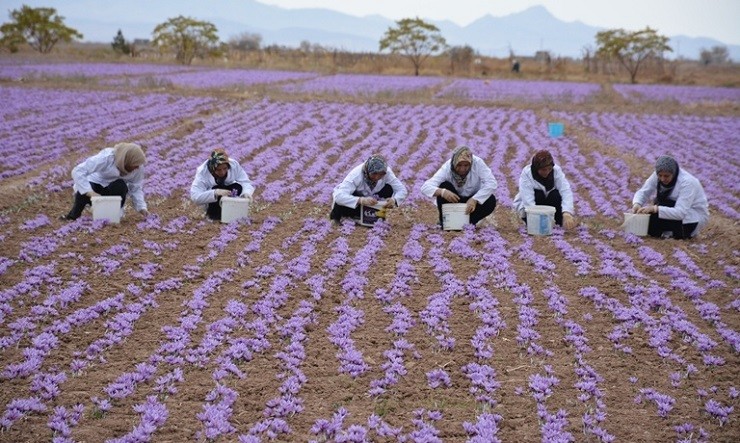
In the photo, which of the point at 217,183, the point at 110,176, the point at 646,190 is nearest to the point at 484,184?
the point at 646,190

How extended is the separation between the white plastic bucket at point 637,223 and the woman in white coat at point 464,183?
180 centimetres

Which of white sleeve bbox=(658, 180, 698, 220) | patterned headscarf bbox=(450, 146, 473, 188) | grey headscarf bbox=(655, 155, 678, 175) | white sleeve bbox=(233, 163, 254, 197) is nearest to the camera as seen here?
patterned headscarf bbox=(450, 146, 473, 188)

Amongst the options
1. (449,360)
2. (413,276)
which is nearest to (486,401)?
(449,360)

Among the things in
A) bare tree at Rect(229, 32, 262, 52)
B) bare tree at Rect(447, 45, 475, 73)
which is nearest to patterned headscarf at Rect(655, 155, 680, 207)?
bare tree at Rect(447, 45, 475, 73)

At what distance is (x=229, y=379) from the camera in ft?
16.4

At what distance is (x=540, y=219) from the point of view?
8477 mm

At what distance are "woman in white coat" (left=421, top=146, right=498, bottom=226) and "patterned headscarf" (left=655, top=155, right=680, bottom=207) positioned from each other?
6.62 ft

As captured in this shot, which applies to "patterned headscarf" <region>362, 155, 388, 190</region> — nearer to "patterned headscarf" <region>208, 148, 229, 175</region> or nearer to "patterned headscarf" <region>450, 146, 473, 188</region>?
"patterned headscarf" <region>450, 146, 473, 188</region>

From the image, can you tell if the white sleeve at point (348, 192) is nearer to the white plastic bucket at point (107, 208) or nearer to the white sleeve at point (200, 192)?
the white sleeve at point (200, 192)

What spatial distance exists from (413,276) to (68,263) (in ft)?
12.2

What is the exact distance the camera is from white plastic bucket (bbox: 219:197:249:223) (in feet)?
28.6

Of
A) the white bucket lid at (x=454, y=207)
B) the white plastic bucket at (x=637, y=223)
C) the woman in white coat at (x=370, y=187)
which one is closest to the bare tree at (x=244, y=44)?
the woman in white coat at (x=370, y=187)

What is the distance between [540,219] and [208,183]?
14.1ft

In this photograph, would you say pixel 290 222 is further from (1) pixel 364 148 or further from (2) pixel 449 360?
(1) pixel 364 148
